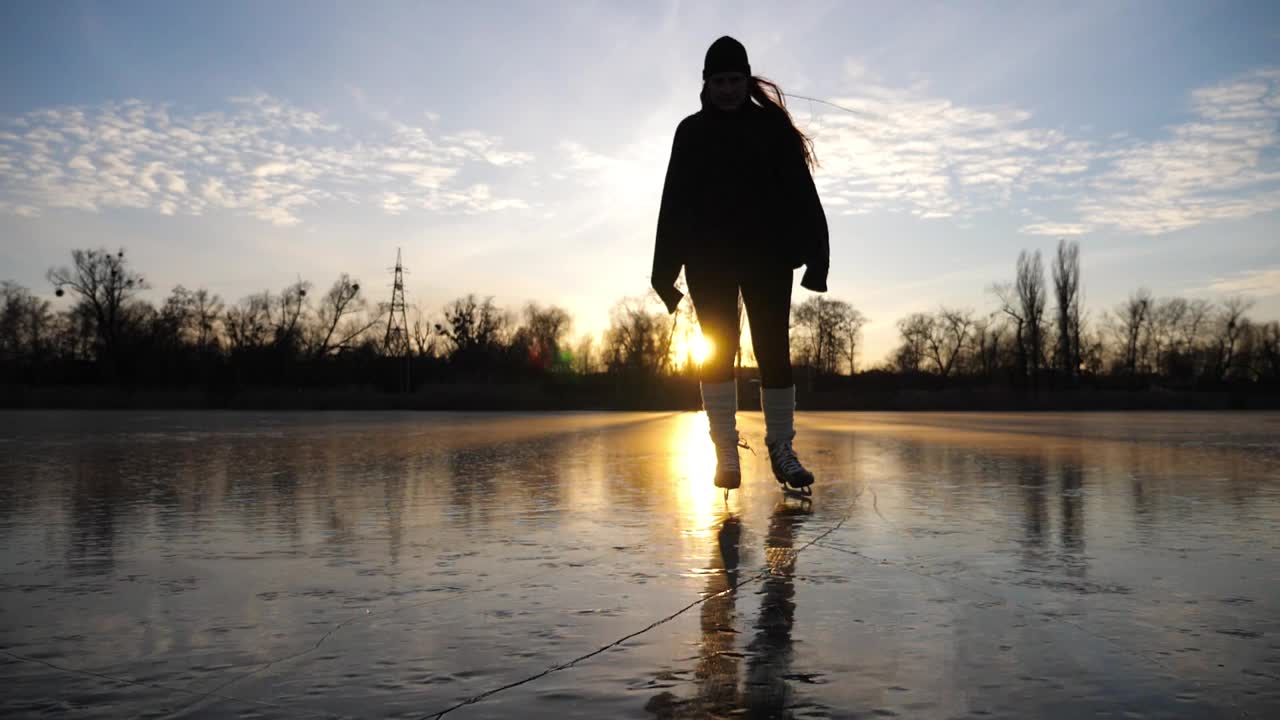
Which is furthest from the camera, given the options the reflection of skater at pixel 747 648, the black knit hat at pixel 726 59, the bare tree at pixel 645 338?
the bare tree at pixel 645 338

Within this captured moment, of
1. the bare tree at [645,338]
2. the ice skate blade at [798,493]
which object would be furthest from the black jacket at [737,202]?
the bare tree at [645,338]

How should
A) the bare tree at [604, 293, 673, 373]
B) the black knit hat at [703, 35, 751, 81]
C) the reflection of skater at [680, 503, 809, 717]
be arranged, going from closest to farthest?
the reflection of skater at [680, 503, 809, 717] < the black knit hat at [703, 35, 751, 81] < the bare tree at [604, 293, 673, 373]

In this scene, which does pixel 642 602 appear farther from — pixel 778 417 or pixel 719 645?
pixel 778 417

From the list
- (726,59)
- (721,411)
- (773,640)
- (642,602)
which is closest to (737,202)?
(726,59)

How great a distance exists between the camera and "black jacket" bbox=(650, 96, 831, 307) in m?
4.95

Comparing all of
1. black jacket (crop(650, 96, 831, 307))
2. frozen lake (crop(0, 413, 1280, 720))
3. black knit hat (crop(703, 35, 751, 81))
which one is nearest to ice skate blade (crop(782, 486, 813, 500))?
frozen lake (crop(0, 413, 1280, 720))

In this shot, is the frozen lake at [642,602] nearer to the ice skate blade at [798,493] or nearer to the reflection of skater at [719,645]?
the reflection of skater at [719,645]

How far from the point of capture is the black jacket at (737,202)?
4.95 meters

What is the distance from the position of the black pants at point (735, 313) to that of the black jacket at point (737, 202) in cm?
7

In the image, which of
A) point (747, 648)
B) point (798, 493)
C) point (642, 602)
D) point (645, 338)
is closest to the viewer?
point (747, 648)

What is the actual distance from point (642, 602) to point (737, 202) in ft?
9.98

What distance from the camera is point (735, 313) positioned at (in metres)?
5.00

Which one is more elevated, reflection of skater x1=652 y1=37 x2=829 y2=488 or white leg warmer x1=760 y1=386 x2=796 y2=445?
reflection of skater x1=652 y1=37 x2=829 y2=488

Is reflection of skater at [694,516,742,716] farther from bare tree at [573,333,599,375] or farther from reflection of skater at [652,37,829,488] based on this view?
bare tree at [573,333,599,375]
